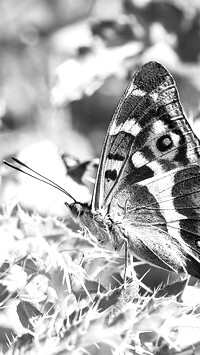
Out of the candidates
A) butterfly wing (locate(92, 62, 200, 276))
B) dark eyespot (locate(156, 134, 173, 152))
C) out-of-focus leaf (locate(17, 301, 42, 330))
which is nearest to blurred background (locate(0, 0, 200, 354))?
butterfly wing (locate(92, 62, 200, 276))

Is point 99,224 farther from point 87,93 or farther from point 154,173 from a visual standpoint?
point 87,93

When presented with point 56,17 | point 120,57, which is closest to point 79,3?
point 56,17

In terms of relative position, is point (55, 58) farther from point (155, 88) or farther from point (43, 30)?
point (155, 88)

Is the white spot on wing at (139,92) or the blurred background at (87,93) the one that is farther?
the blurred background at (87,93)

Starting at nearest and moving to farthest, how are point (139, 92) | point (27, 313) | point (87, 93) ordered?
1. point (27, 313)
2. point (139, 92)
3. point (87, 93)

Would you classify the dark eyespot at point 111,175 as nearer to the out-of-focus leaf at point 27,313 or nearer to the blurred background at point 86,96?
the blurred background at point 86,96

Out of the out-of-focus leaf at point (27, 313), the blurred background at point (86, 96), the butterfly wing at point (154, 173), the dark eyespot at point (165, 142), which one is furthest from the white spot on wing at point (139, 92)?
the out-of-focus leaf at point (27, 313)

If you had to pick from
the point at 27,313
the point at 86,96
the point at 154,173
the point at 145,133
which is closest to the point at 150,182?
the point at 154,173
